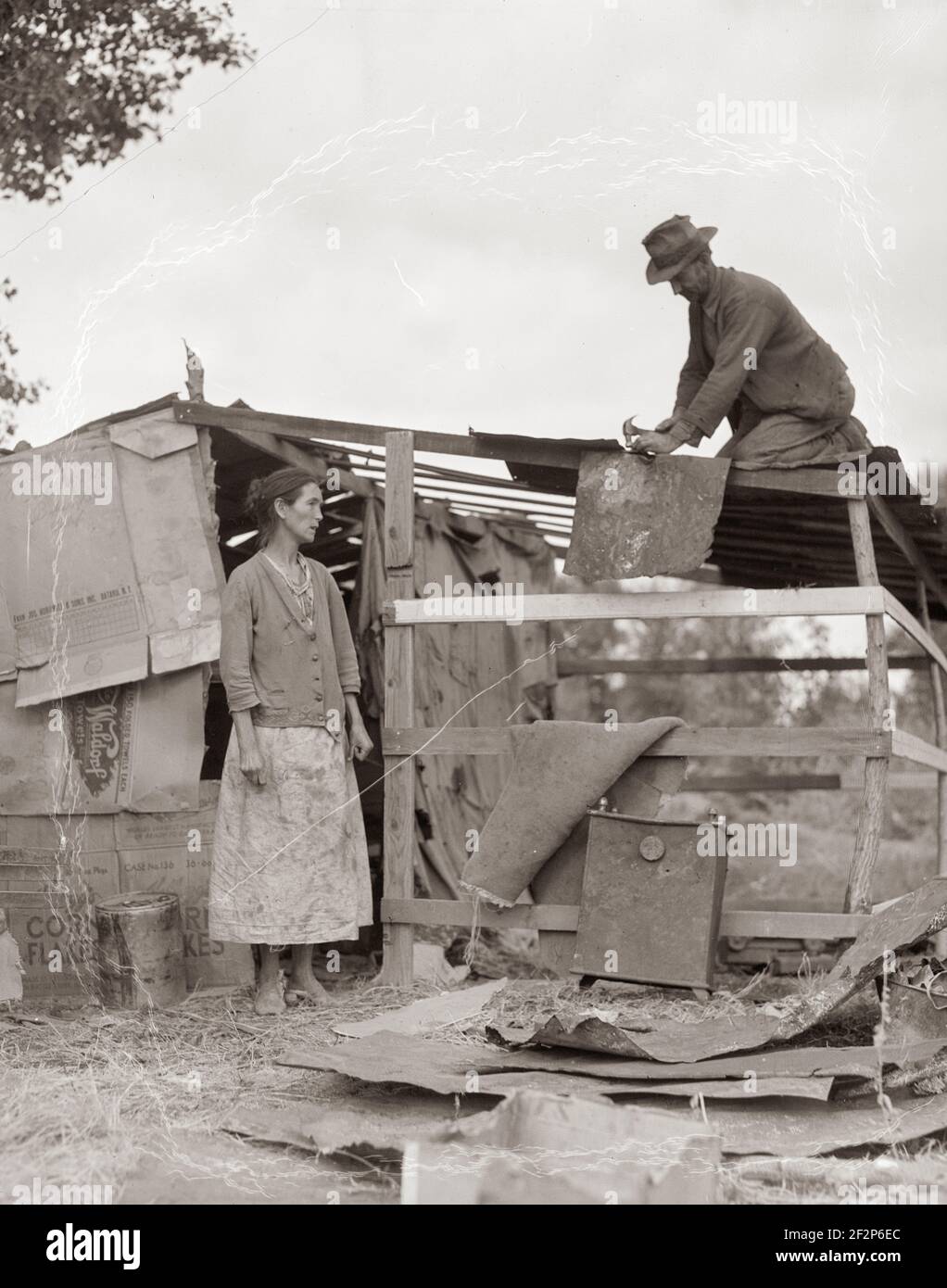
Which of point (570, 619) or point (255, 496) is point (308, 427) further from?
point (570, 619)

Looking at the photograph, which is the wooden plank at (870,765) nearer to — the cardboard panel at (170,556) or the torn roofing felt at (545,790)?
the torn roofing felt at (545,790)

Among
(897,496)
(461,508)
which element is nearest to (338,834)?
(897,496)

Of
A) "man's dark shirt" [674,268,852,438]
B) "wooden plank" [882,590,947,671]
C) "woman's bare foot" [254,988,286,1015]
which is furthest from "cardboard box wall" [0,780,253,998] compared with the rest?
"wooden plank" [882,590,947,671]

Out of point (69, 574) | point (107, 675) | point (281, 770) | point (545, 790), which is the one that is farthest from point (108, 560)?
point (545, 790)

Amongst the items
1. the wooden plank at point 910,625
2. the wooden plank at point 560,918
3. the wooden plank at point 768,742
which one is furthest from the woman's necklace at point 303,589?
the wooden plank at point 910,625

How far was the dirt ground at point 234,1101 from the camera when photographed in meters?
3.42

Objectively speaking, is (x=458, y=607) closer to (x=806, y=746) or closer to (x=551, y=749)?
(x=551, y=749)

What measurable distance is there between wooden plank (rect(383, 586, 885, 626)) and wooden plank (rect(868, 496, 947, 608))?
0.63m

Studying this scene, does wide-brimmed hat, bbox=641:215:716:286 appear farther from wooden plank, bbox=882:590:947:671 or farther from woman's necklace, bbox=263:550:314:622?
woman's necklace, bbox=263:550:314:622

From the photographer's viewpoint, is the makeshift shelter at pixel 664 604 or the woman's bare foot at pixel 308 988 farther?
the woman's bare foot at pixel 308 988

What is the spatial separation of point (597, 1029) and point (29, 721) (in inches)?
152

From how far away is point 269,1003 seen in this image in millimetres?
5961

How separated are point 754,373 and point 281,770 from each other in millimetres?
2948

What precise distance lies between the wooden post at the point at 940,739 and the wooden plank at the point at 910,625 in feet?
0.40
